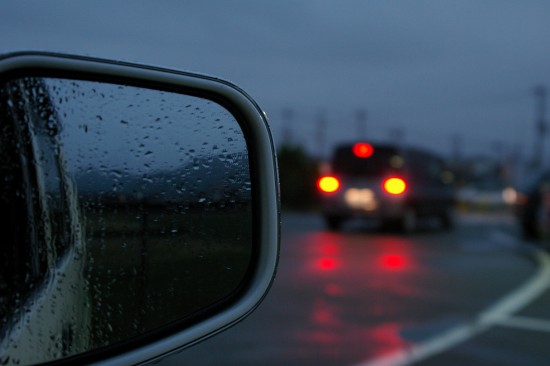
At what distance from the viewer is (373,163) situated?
1728 cm

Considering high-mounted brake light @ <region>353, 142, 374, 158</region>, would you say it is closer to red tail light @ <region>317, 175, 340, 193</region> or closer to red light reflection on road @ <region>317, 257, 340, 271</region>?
red tail light @ <region>317, 175, 340, 193</region>

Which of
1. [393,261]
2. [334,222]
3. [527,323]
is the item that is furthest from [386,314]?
[334,222]

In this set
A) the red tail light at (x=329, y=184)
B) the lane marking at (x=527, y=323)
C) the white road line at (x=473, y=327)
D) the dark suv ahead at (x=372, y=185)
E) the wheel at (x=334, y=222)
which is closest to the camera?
the white road line at (x=473, y=327)

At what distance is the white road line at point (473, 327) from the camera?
218 inches

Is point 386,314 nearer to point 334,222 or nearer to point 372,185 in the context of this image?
point 372,185

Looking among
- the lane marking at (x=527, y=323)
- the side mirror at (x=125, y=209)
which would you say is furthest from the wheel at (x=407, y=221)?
the side mirror at (x=125, y=209)

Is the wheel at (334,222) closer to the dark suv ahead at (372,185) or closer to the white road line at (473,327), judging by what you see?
the dark suv ahead at (372,185)

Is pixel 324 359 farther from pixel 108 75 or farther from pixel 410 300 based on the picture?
pixel 108 75

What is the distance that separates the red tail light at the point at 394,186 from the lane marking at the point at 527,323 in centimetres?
1004

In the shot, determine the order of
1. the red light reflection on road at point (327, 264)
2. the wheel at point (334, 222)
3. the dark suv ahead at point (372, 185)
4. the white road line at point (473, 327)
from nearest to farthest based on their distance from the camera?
the white road line at point (473, 327), the red light reflection on road at point (327, 264), the dark suv ahead at point (372, 185), the wheel at point (334, 222)

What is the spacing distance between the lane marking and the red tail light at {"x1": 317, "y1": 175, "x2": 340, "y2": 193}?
33.7 feet

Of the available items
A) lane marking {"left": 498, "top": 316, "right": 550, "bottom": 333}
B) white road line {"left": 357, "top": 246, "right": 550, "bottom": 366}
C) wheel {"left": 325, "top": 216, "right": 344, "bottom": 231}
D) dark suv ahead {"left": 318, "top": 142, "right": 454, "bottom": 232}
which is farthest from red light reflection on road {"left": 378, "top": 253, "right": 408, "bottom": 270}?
wheel {"left": 325, "top": 216, "right": 344, "bottom": 231}

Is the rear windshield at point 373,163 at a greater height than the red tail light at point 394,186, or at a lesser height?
greater

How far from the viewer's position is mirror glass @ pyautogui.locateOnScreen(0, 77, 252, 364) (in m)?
1.23
